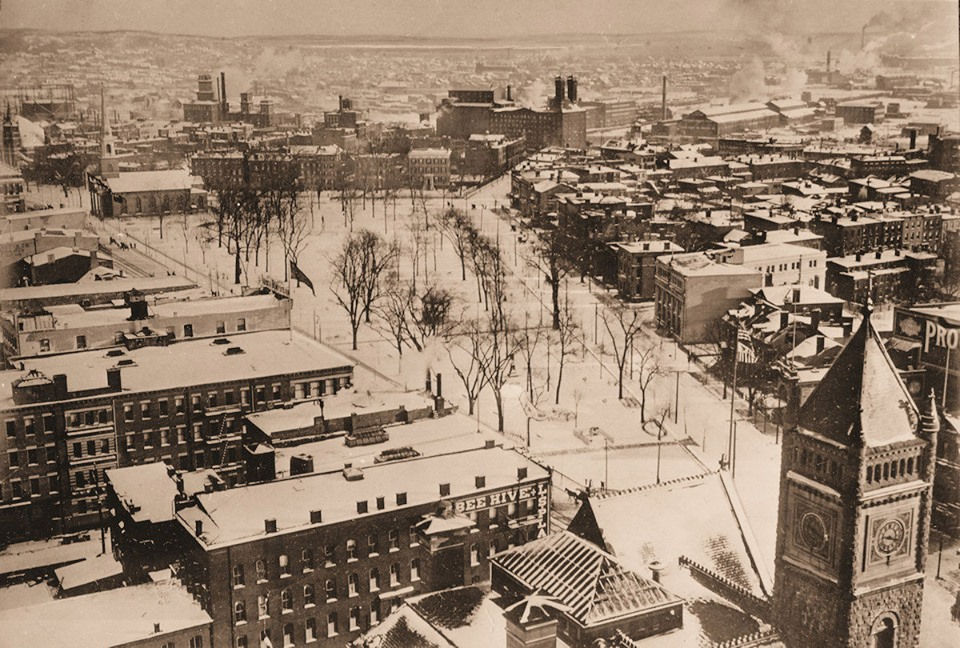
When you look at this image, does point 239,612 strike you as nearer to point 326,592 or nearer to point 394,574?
point 326,592

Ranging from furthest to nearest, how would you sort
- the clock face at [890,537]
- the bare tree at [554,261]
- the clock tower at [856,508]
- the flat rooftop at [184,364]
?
the bare tree at [554,261] < the flat rooftop at [184,364] < the clock face at [890,537] < the clock tower at [856,508]

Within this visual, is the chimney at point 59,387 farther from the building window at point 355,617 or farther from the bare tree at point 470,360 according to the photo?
the bare tree at point 470,360

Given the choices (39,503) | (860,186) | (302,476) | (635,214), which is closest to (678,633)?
(302,476)

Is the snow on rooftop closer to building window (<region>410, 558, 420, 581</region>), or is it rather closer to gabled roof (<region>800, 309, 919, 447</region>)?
building window (<region>410, 558, 420, 581</region>)

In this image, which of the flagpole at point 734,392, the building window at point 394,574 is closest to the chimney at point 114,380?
the building window at point 394,574

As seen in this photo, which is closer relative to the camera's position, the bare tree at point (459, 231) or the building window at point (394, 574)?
the building window at point (394, 574)

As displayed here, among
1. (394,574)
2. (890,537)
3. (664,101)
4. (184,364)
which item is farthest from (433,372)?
(664,101)
